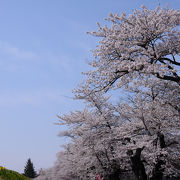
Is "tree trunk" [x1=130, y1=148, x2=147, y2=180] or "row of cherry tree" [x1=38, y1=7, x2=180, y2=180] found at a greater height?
"row of cherry tree" [x1=38, y1=7, x2=180, y2=180]

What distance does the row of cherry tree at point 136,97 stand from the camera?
1101 cm

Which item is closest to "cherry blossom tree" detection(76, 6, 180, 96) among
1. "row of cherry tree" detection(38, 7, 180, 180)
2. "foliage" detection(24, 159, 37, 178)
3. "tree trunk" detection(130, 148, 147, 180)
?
"row of cherry tree" detection(38, 7, 180, 180)

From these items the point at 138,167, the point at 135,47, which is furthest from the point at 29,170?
the point at 135,47

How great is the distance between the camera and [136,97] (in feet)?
58.6

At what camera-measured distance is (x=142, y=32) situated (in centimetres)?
1091

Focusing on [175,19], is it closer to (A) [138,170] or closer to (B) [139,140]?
(B) [139,140]

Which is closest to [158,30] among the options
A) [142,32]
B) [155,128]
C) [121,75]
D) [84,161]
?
[142,32]

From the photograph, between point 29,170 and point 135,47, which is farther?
point 29,170

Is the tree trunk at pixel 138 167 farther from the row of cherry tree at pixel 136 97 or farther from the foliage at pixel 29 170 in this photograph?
the foliage at pixel 29 170

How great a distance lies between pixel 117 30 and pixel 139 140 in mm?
7174

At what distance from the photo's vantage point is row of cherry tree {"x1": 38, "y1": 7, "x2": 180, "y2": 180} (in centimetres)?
1101

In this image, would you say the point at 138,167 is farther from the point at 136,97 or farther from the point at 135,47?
the point at 135,47

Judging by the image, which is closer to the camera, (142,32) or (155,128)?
(142,32)

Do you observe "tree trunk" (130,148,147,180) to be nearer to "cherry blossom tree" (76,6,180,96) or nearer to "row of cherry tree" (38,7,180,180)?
"row of cherry tree" (38,7,180,180)
